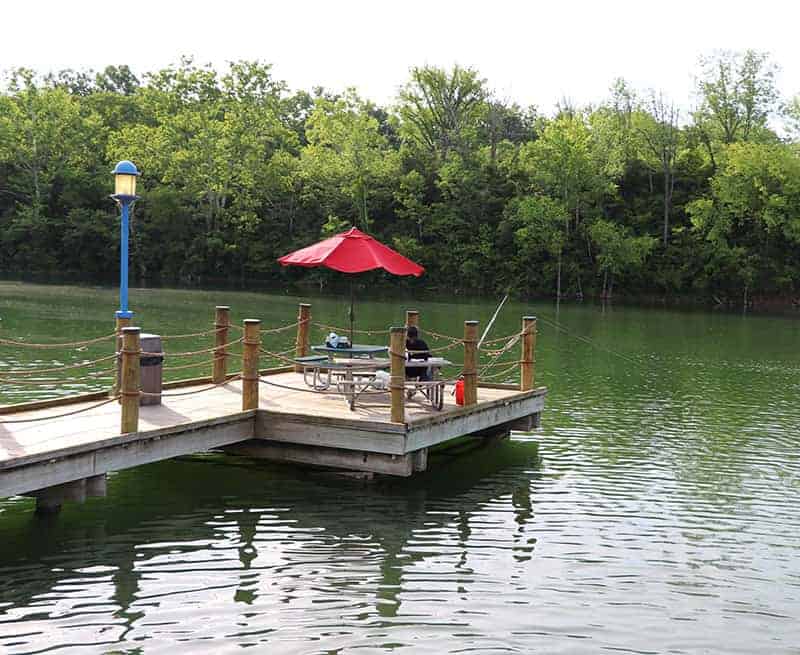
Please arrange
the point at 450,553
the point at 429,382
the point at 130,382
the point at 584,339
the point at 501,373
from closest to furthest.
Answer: the point at 450,553
the point at 130,382
the point at 429,382
the point at 501,373
the point at 584,339

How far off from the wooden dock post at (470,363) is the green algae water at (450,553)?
3.58ft

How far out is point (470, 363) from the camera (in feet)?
41.6

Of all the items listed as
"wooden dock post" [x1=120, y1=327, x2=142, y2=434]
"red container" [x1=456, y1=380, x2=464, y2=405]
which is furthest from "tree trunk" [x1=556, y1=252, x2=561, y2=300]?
"wooden dock post" [x1=120, y1=327, x2=142, y2=434]

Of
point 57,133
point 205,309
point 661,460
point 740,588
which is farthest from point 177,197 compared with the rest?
point 740,588

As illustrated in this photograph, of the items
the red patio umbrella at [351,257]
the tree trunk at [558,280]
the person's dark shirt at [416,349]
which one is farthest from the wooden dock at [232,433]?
the tree trunk at [558,280]

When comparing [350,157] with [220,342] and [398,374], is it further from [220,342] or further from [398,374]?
[398,374]

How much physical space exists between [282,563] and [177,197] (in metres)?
60.7

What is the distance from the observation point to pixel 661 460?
14008mm

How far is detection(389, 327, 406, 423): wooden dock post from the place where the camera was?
11.1m

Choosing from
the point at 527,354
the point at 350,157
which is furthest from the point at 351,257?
the point at 350,157

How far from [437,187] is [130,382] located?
188ft

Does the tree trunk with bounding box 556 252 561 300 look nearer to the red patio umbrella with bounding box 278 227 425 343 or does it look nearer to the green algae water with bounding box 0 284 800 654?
the green algae water with bounding box 0 284 800 654

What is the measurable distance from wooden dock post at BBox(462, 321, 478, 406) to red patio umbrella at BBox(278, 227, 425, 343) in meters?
1.29

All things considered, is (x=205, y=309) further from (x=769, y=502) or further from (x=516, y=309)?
(x=769, y=502)
